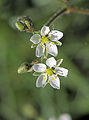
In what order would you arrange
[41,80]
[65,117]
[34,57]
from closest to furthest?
[41,80]
[65,117]
[34,57]

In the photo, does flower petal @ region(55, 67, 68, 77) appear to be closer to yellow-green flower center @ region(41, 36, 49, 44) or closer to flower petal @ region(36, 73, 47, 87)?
flower petal @ region(36, 73, 47, 87)

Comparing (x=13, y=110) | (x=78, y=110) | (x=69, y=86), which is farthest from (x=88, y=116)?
(x=13, y=110)

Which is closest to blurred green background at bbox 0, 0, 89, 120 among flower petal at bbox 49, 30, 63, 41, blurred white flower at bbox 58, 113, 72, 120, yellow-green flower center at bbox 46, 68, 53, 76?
blurred white flower at bbox 58, 113, 72, 120

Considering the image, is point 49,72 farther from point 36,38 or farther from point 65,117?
point 65,117

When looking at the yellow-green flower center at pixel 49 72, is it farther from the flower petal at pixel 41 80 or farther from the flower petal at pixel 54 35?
the flower petal at pixel 54 35

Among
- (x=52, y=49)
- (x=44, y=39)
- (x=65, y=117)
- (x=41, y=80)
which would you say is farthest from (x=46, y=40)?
(x=65, y=117)

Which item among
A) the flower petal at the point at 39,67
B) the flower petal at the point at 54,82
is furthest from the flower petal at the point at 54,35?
the flower petal at the point at 54,82
